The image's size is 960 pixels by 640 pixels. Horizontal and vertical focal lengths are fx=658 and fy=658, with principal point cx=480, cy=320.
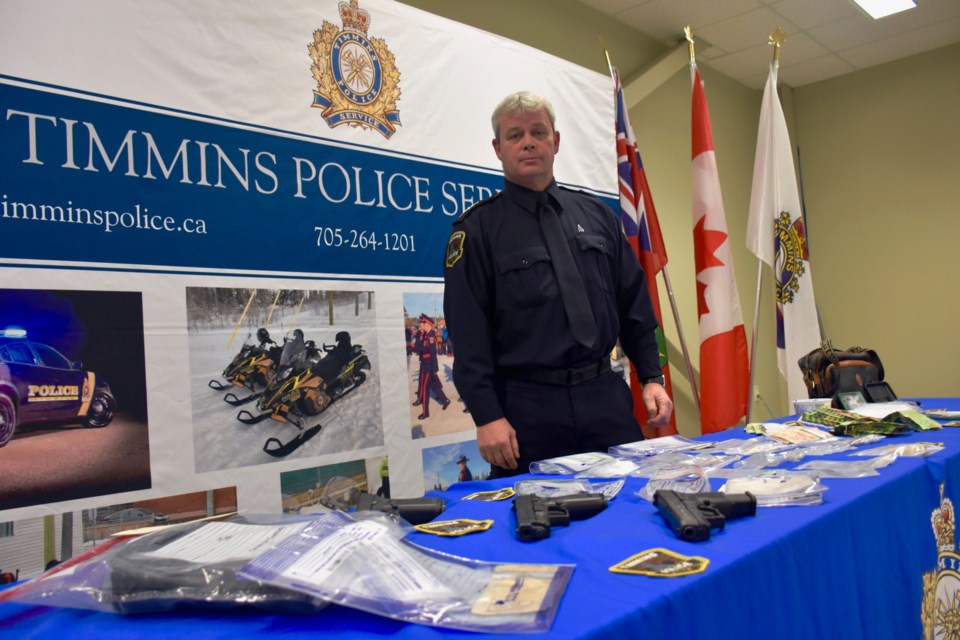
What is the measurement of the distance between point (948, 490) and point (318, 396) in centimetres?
145

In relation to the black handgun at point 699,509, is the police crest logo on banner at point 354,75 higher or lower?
higher

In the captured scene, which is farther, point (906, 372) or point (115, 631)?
point (906, 372)

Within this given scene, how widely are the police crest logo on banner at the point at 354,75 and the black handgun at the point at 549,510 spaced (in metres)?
1.49

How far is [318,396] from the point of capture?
1.86 metres

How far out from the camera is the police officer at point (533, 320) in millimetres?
1473

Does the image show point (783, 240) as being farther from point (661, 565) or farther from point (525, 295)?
point (661, 565)

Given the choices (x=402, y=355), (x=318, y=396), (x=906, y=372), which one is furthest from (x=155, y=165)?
(x=906, y=372)

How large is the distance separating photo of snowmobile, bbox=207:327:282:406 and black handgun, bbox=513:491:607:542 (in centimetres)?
112

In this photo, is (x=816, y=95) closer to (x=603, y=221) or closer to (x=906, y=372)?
(x=906, y=372)

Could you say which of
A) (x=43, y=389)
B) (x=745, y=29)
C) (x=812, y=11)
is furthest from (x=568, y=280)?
(x=812, y=11)

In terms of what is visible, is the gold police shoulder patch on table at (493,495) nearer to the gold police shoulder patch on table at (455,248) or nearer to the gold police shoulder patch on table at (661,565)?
the gold police shoulder patch on table at (661,565)

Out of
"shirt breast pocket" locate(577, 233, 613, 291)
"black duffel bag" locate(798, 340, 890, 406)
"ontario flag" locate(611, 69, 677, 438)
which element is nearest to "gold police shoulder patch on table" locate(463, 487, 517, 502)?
"shirt breast pocket" locate(577, 233, 613, 291)

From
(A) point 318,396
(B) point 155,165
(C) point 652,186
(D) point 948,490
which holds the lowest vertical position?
(D) point 948,490

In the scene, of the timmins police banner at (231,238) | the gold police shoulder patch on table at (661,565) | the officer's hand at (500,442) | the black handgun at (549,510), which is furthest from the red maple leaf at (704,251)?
the gold police shoulder patch on table at (661,565)
